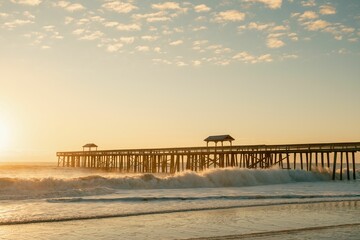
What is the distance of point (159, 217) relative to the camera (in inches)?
502

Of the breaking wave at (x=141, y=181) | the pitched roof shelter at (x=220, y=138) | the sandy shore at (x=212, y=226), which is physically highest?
the pitched roof shelter at (x=220, y=138)

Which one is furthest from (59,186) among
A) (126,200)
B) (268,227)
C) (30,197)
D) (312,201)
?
(268,227)

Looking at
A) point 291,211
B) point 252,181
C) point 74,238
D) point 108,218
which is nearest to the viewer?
point 74,238

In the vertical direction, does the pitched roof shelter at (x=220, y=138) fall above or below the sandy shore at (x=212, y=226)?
above

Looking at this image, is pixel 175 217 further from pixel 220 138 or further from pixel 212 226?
pixel 220 138

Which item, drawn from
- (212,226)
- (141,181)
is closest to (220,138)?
(141,181)

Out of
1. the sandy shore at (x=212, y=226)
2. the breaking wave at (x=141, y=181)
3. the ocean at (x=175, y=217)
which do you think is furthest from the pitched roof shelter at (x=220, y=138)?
the sandy shore at (x=212, y=226)

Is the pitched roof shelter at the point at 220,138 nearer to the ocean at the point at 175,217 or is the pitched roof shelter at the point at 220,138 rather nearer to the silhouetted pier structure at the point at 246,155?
the silhouetted pier structure at the point at 246,155

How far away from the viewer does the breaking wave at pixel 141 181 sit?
21.2 m

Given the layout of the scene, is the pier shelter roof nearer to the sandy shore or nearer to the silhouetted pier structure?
the silhouetted pier structure

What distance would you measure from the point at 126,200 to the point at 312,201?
817cm

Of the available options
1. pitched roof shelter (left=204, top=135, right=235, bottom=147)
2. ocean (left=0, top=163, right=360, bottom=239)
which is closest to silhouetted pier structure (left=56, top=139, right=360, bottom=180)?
pitched roof shelter (left=204, top=135, right=235, bottom=147)

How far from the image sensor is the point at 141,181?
28578 millimetres

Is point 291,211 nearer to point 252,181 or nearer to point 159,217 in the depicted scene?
point 159,217
